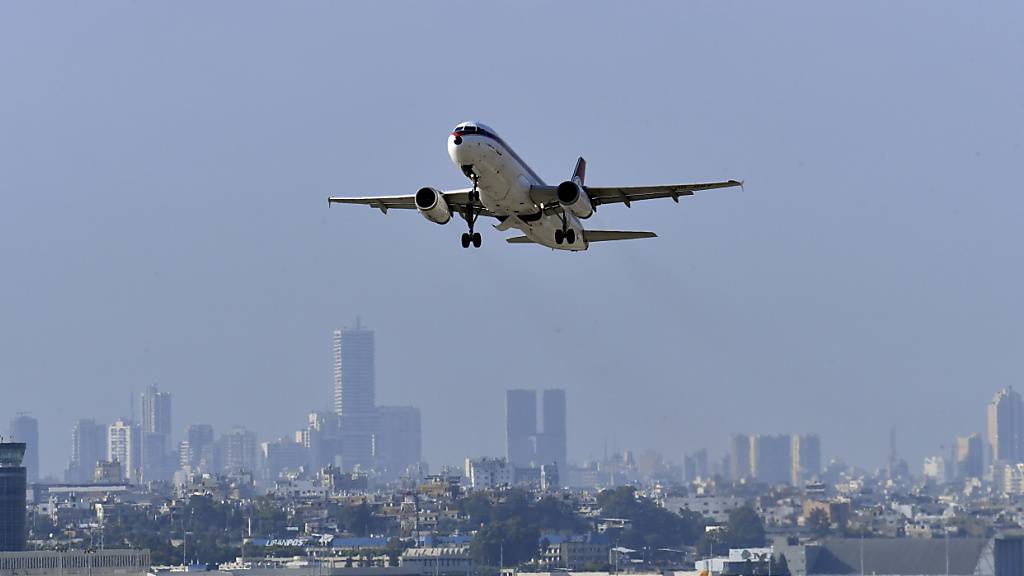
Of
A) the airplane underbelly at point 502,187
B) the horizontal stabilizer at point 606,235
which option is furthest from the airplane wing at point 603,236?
the airplane underbelly at point 502,187

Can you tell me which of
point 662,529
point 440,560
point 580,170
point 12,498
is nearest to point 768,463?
point 662,529

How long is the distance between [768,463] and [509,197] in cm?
11025

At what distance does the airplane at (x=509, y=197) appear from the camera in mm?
82125

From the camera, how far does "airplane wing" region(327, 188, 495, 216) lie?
85375 mm

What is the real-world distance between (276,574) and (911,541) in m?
46.8

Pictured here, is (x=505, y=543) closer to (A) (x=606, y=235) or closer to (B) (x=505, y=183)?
(A) (x=606, y=235)

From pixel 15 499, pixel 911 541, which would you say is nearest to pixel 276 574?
pixel 15 499

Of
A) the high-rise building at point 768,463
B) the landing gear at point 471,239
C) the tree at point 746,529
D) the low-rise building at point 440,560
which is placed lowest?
the low-rise building at point 440,560

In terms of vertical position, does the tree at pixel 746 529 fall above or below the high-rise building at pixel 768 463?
below

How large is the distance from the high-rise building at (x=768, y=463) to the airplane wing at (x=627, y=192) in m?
90.8

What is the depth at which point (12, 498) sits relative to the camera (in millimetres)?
187625

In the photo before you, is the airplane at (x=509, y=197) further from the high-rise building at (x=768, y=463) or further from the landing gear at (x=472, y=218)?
the high-rise building at (x=768, y=463)

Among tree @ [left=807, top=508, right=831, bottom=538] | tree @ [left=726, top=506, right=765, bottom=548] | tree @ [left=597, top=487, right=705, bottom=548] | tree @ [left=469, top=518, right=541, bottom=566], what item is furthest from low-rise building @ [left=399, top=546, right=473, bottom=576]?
tree @ [left=807, top=508, right=831, bottom=538]

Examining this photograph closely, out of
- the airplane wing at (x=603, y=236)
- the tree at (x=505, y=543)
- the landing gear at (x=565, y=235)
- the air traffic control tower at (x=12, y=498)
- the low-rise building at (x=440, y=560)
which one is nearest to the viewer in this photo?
the landing gear at (x=565, y=235)
